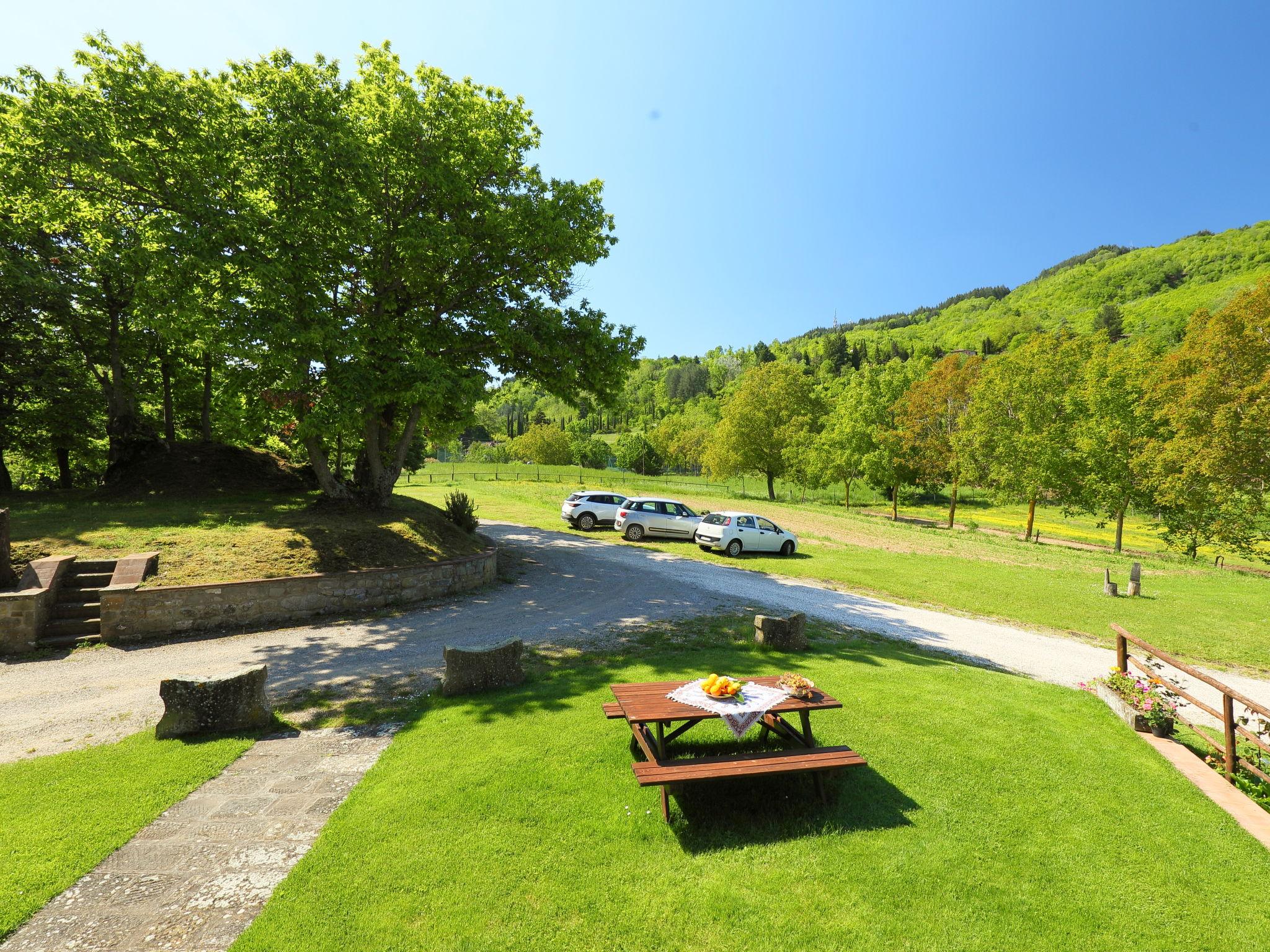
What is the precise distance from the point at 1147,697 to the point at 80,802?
10738 millimetres

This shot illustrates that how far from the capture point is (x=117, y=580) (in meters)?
9.02

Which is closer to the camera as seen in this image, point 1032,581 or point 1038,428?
point 1032,581

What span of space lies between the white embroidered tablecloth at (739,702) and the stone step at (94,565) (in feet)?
35.1

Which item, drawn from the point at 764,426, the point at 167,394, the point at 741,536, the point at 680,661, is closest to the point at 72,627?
the point at 680,661

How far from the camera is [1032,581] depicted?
1714 centimetres

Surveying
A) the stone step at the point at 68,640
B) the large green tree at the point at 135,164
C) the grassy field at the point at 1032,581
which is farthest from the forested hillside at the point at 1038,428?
the stone step at the point at 68,640

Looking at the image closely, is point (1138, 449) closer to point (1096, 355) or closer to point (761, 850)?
point (1096, 355)

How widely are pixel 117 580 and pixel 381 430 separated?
662 centimetres

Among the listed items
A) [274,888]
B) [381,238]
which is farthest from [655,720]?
[381,238]

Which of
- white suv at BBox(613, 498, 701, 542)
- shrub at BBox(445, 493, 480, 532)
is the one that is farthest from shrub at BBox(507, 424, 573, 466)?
shrub at BBox(445, 493, 480, 532)

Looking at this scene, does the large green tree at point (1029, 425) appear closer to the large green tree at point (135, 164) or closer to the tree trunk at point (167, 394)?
the large green tree at point (135, 164)

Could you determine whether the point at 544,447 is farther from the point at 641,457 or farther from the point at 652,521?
the point at 652,521

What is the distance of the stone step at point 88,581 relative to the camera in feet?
30.7

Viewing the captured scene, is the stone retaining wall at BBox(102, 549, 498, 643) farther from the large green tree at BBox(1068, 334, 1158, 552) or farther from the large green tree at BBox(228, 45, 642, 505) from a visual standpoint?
the large green tree at BBox(1068, 334, 1158, 552)
